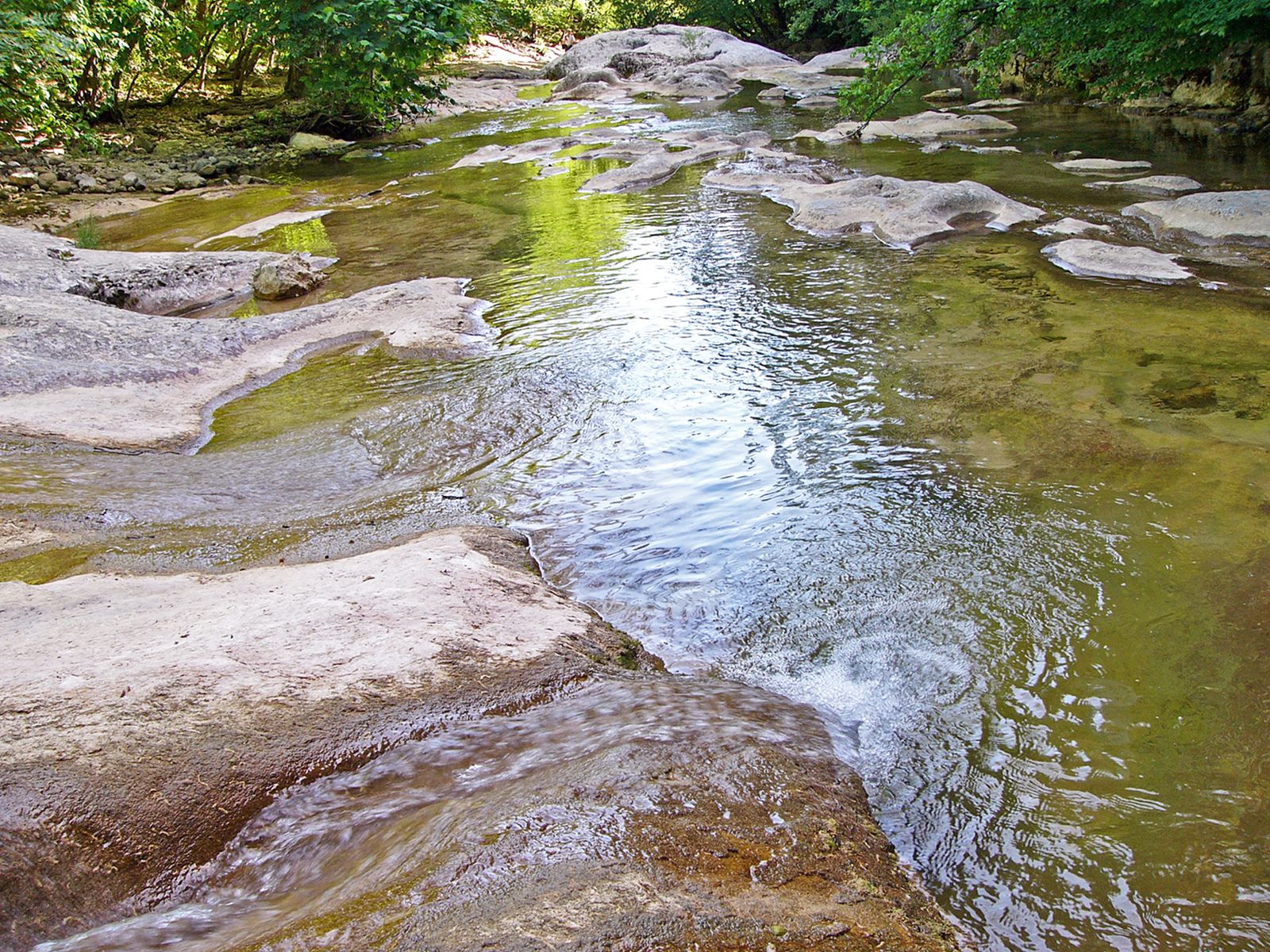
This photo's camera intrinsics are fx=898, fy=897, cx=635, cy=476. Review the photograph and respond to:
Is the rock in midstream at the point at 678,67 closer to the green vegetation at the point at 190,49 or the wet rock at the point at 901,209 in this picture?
the green vegetation at the point at 190,49

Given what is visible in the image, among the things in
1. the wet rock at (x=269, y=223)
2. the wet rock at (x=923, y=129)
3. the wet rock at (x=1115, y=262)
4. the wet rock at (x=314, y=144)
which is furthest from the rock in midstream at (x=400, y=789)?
the wet rock at (x=314, y=144)

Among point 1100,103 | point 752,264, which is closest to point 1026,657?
point 752,264

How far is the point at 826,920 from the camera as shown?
90.1 inches

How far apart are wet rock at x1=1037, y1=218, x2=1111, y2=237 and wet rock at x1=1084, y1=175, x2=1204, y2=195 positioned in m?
1.68

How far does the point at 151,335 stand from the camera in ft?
24.0

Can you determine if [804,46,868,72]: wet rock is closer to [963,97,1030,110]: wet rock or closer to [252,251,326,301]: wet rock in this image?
[963,97,1030,110]: wet rock

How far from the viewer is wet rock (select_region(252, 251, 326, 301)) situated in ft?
30.5

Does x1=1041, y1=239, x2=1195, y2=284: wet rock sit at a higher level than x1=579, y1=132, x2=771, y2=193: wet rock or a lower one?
lower

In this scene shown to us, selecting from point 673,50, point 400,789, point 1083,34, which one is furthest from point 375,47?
point 400,789

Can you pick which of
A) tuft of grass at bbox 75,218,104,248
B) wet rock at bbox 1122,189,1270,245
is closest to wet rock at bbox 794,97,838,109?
wet rock at bbox 1122,189,1270,245

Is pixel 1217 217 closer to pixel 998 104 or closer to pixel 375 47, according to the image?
pixel 998 104

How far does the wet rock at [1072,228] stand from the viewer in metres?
9.23

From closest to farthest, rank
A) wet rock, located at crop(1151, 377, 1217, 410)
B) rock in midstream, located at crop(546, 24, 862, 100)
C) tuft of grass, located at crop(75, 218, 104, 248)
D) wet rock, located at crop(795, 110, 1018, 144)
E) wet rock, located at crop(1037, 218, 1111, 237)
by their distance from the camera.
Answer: wet rock, located at crop(1151, 377, 1217, 410), wet rock, located at crop(1037, 218, 1111, 237), tuft of grass, located at crop(75, 218, 104, 248), wet rock, located at crop(795, 110, 1018, 144), rock in midstream, located at crop(546, 24, 862, 100)

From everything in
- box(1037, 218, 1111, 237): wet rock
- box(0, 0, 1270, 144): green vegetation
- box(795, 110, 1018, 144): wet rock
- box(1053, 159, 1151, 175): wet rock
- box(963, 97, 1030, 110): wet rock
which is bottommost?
box(1037, 218, 1111, 237): wet rock
